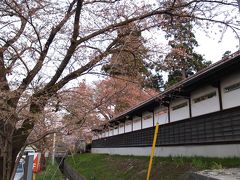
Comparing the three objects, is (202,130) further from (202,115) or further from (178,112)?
(178,112)

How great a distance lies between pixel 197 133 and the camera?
13945 mm

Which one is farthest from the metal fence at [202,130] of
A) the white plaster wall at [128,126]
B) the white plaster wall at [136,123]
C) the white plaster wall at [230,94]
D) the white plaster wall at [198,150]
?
the white plaster wall at [128,126]

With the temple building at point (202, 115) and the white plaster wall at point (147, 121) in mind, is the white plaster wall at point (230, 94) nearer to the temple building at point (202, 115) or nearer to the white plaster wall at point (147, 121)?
the temple building at point (202, 115)

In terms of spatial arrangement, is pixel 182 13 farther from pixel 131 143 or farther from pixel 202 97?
pixel 131 143

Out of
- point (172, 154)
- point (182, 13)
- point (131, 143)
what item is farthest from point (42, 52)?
point (131, 143)

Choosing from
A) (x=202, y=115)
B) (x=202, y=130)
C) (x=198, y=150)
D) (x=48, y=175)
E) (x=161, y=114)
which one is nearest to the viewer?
(x=202, y=130)

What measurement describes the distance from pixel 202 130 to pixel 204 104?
3.93 ft

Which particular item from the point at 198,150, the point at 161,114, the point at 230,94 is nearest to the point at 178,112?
the point at 161,114

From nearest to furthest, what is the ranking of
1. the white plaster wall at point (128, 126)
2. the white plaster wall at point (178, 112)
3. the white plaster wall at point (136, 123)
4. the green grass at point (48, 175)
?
the white plaster wall at point (178, 112)
the white plaster wall at point (136, 123)
the white plaster wall at point (128, 126)
the green grass at point (48, 175)

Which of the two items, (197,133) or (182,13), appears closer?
(182,13)

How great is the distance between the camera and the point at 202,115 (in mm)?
13734

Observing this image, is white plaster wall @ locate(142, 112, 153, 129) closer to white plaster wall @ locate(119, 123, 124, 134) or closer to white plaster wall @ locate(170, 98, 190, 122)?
white plaster wall @ locate(170, 98, 190, 122)

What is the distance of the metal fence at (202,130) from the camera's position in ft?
37.8

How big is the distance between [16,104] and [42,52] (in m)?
1.88
